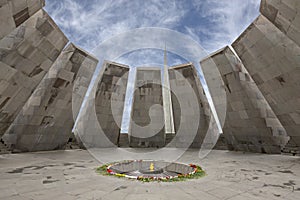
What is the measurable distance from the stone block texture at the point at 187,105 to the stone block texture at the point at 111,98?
4.80 m

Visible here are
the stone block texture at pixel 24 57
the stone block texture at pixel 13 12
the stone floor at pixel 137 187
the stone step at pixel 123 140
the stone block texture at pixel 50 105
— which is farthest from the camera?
the stone step at pixel 123 140

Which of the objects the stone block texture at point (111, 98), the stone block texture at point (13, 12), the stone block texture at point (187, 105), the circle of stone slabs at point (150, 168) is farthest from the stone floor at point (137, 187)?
the stone block texture at point (187, 105)

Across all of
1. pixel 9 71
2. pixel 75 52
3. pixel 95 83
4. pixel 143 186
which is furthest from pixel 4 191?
pixel 95 83

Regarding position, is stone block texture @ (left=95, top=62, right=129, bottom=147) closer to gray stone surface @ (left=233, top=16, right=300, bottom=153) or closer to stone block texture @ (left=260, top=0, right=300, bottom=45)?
gray stone surface @ (left=233, top=16, right=300, bottom=153)

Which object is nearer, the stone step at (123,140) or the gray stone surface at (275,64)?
the gray stone surface at (275,64)

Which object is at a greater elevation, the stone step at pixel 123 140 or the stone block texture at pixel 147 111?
the stone block texture at pixel 147 111

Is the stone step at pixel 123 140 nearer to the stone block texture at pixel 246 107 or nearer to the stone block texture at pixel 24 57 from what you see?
the stone block texture at pixel 246 107

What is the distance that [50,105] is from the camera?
12.2m

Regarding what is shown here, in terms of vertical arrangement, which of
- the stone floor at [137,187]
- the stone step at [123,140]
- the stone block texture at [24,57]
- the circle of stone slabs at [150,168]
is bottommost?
the stone floor at [137,187]

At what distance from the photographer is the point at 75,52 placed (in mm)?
12188

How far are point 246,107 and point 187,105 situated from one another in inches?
211

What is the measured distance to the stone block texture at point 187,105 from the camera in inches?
649

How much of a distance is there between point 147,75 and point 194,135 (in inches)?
299

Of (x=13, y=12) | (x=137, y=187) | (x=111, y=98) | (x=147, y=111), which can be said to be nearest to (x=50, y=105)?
(x=111, y=98)
